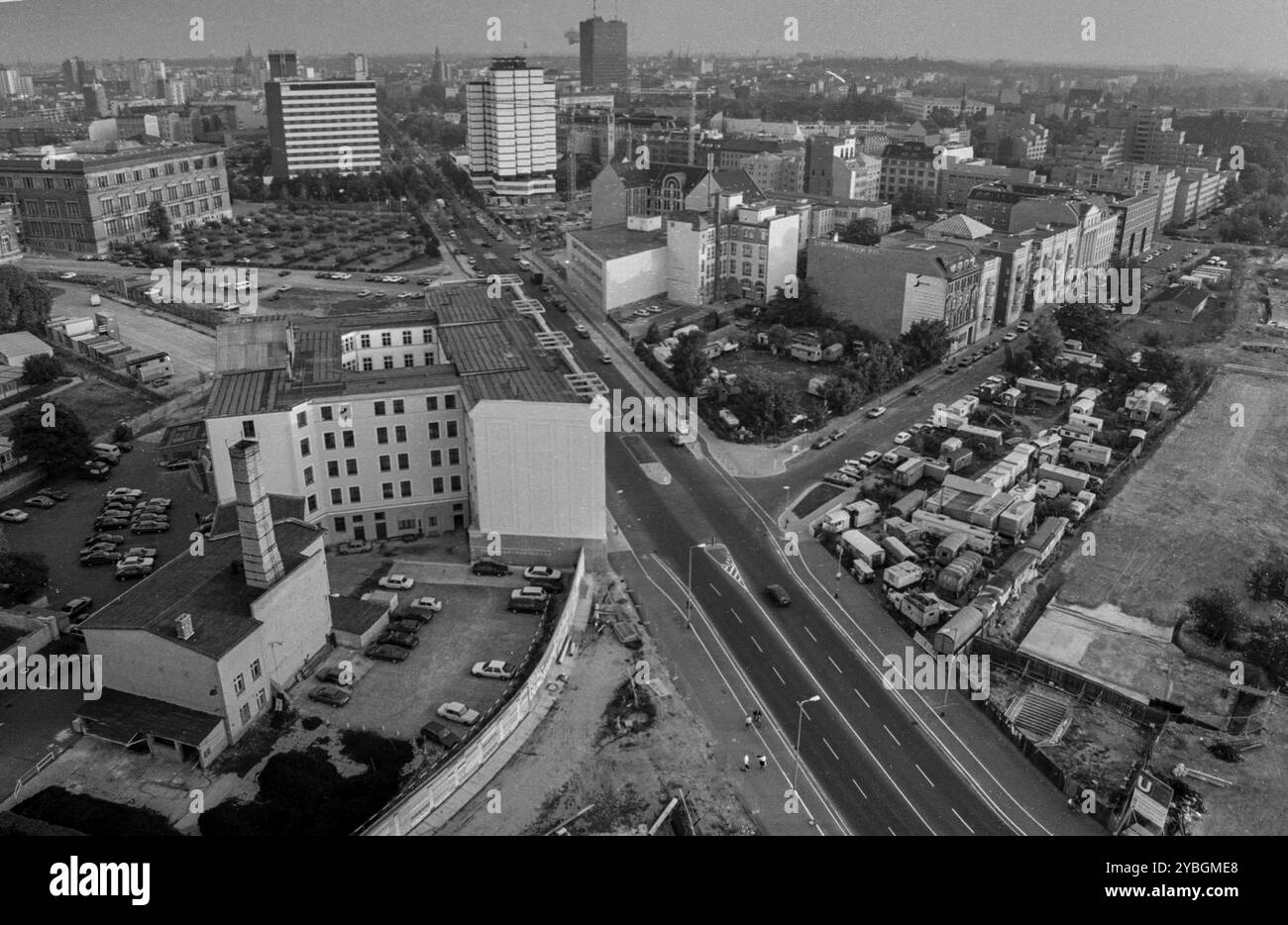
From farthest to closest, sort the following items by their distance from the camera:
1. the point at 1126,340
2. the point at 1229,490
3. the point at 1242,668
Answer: the point at 1126,340 → the point at 1229,490 → the point at 1242,668

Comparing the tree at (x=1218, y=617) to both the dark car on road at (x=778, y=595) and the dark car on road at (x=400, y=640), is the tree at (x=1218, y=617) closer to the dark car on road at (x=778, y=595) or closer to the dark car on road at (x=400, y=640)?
the dark car on road at (x=778, y=595)

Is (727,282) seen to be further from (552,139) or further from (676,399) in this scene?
(552,139)

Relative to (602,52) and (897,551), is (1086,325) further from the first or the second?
(602,52)

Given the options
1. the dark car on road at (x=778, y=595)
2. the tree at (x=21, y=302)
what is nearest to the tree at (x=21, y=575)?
the dark car on road at (x=778, y=595)

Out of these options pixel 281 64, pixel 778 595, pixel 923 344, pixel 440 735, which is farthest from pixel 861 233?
pixel 281 64
